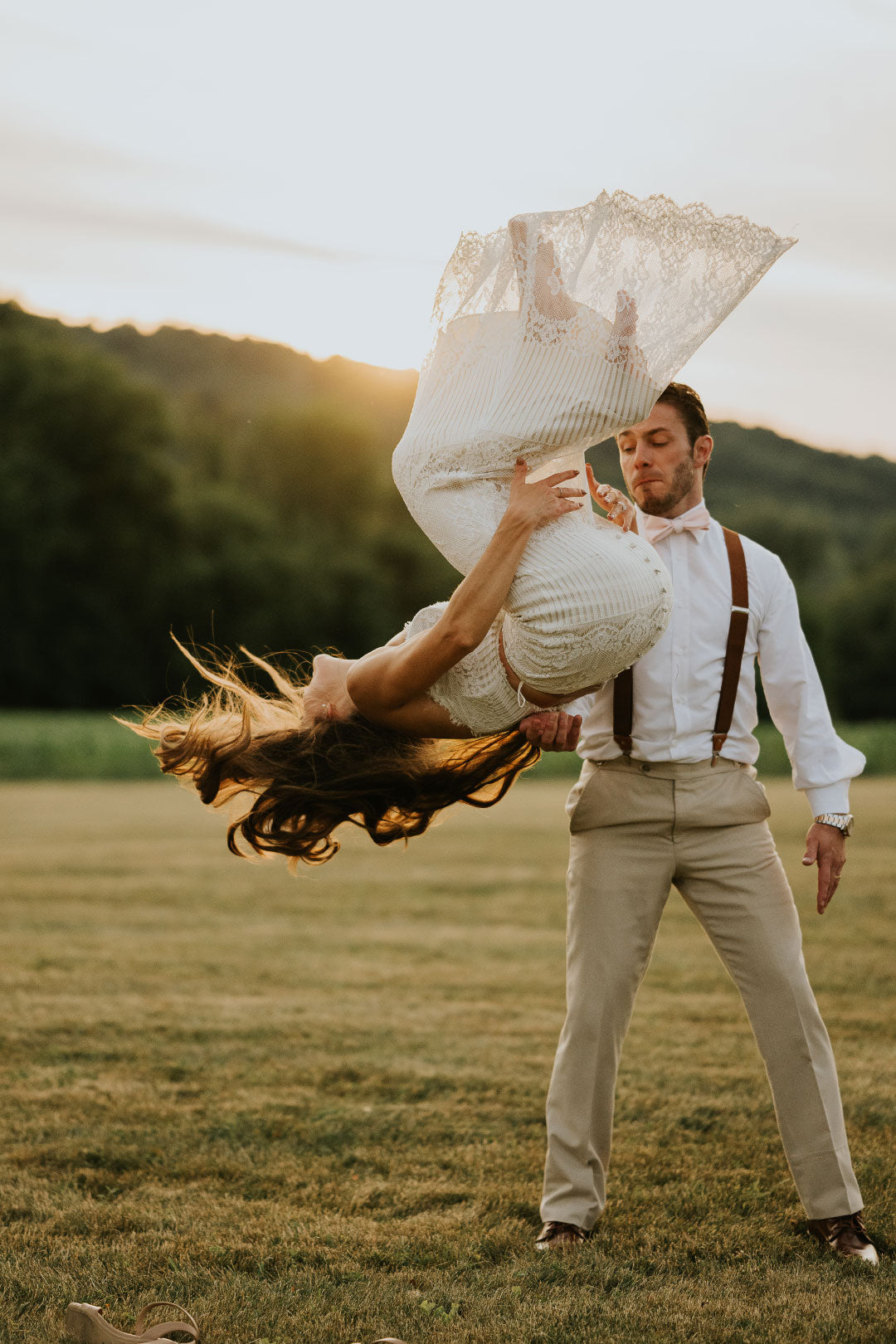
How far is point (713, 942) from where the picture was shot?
4.41 meters

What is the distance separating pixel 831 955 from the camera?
9516 mm

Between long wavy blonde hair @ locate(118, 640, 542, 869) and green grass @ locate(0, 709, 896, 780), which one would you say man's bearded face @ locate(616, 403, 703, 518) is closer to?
long wavy blonde hair @ locate(118, 640, 542, 869)

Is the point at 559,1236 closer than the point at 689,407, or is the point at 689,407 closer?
the point at 689,407

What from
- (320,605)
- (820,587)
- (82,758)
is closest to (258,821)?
(82,758)

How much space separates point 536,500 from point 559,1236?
2.46m

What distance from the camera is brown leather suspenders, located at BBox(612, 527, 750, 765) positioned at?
4.29 metres

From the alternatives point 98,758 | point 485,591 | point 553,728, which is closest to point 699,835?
point 553,728

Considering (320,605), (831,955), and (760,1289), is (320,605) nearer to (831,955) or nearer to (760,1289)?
(831,955)

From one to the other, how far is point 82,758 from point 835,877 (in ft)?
73.2

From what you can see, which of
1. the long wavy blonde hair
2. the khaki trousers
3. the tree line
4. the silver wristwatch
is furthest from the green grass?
the long wavy blonde hair

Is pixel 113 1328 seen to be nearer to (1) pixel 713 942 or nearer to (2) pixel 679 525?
(1) pixel 713 942

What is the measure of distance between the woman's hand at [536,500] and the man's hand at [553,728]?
0.57 metres

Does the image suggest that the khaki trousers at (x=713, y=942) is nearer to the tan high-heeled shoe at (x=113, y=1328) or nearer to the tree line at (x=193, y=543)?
the tan high-heeled shoe at (x=113, y=1328)

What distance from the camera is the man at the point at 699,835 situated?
14.1 feet
